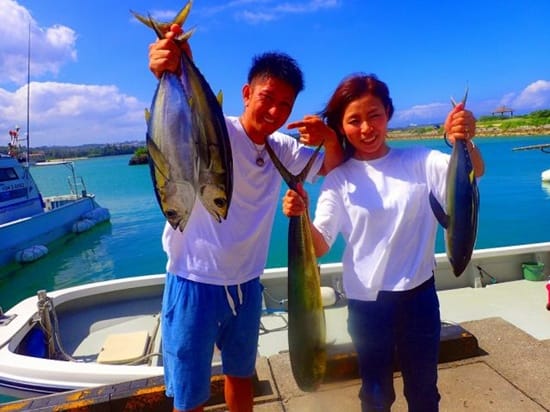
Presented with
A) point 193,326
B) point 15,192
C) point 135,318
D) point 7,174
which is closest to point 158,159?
point 193,326

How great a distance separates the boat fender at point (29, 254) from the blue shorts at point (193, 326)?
1791cm

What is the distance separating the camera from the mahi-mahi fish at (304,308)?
184 centimetres

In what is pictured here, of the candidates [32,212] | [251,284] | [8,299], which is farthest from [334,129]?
[32,212]

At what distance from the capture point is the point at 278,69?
192 cm

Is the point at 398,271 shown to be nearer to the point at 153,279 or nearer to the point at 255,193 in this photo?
the point at 255,193

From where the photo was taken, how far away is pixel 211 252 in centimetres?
194

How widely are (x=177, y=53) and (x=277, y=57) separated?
635 mm

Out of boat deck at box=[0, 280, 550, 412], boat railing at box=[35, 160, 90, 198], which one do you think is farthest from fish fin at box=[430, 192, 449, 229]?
boat railing at box=[35, 160, 90, 198]

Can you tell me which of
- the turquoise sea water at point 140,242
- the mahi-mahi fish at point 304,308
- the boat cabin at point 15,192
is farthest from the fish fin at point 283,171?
the boat cabin at point 15,192

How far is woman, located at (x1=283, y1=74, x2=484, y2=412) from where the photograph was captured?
1.89 m

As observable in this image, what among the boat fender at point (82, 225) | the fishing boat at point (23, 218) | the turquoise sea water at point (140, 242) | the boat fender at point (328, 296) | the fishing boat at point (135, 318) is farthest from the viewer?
the boat fender at point (82, 225)

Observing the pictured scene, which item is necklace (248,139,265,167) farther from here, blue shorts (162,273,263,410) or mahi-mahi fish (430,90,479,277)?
mahi-mahi fish (430,90,479,277)

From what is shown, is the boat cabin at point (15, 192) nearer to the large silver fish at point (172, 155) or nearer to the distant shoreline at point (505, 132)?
the large silver fish at point (172, 155)

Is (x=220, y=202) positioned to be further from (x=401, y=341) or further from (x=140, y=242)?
(x=140, y=242)
